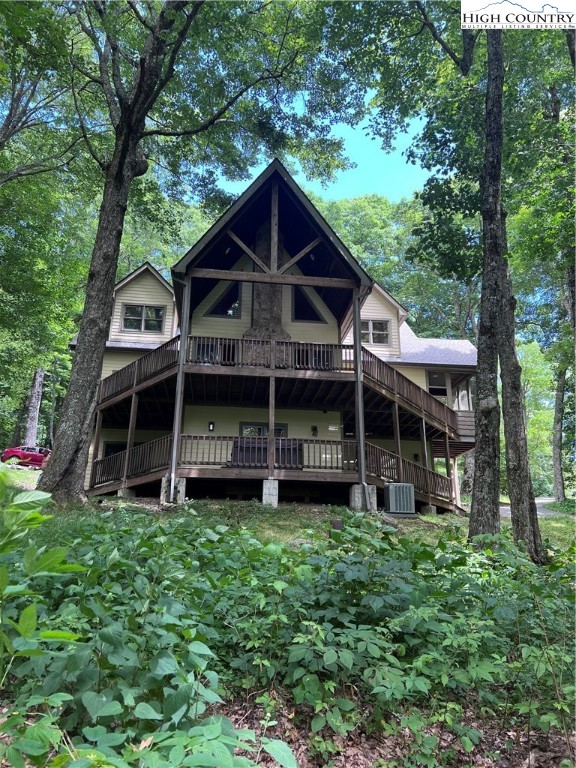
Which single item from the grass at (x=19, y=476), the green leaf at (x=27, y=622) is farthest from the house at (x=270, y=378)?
the green leaf at (x=27, y=622)

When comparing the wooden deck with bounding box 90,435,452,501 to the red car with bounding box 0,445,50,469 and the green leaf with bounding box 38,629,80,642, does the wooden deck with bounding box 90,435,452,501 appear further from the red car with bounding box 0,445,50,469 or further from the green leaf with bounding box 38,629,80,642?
the green leaf with bounding box 38,629,80,642

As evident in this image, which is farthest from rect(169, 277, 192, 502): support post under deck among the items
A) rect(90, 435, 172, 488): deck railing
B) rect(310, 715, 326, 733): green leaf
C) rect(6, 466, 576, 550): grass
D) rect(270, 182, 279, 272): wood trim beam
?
rect(310, 715, 326, 733): green leaf

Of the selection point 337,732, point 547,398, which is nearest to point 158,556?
point 337,732

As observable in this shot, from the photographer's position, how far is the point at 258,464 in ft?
44.9

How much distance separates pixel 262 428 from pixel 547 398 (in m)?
37.7

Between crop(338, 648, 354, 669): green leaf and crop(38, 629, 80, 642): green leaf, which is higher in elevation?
crop(38, 629, 80, 642): green leaf

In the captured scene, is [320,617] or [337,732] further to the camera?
[320,617]

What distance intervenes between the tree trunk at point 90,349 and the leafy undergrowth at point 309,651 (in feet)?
17.2

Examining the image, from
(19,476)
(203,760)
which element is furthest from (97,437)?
(203,760)

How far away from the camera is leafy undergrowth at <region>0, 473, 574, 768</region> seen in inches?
78.0

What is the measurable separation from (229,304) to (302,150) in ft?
20.7

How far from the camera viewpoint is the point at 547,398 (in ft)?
147

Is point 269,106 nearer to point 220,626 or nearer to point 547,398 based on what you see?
point 220,626

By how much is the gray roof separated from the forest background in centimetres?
384
